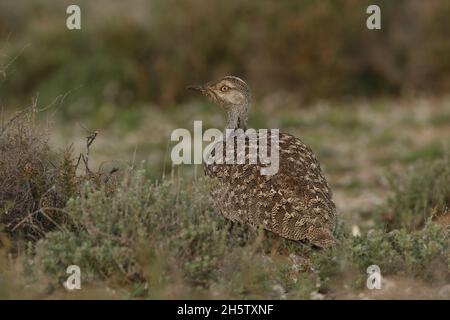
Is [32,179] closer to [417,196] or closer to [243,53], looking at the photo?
[417,196]

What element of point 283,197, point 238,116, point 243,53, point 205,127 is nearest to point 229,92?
point 238,116

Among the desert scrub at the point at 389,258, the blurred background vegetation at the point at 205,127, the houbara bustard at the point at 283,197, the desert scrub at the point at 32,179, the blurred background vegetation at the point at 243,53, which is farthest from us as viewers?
the blurred background vegetation at the point at 243,53

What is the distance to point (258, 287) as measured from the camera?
5207 mm

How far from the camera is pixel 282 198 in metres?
5.78

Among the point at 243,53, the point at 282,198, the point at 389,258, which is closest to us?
the point at 389,258

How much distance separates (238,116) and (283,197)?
1.38 metres

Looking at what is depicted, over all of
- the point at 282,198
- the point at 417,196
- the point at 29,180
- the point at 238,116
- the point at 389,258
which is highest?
the point at 238,116

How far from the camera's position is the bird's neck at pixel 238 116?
699 centimetres

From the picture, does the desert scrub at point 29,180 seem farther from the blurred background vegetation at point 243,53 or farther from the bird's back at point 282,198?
the blurred background vegetation at point 243,53

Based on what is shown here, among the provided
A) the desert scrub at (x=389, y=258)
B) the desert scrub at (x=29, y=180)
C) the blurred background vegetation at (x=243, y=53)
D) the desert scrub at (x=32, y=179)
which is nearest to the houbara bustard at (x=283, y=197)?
the desert scrub at (x=389, y=258)

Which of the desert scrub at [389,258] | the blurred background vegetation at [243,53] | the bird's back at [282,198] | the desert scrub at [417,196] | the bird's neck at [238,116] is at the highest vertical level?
the blurred background vegetation at [243,53]

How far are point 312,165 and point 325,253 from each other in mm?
814

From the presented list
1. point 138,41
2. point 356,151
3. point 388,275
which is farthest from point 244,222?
point 138,41

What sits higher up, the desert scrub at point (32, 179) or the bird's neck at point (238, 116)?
the bird's neck at point (238, 116)
